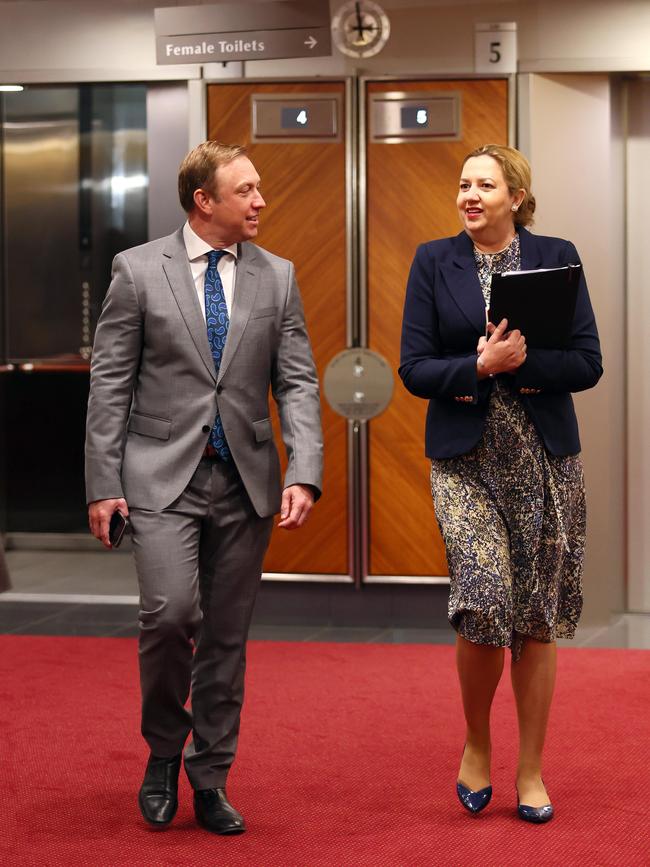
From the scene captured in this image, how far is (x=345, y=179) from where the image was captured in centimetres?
588

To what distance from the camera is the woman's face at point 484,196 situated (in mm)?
3189

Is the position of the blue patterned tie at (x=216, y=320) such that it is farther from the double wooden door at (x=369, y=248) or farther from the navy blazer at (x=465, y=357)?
the double wooden door at (x=369, y=248)

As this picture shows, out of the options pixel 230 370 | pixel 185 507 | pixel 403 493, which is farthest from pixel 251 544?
pixel 403 493

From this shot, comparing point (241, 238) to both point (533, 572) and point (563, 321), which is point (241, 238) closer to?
point (563, 321)

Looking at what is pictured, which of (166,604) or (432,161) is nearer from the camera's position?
(166,604)

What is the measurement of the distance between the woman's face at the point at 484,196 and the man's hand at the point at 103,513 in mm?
1172

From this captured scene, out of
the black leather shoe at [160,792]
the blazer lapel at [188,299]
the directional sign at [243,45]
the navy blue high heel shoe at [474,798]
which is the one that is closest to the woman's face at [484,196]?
the blazer lapel at [188,299]

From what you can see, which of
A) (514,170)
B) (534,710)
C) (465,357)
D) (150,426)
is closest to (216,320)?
(150,426)

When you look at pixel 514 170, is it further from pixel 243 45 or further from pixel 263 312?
pixel 243 45

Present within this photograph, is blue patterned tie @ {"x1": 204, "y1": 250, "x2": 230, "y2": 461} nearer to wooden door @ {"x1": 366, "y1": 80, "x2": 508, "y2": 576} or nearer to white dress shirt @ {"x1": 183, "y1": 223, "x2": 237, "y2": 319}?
white dress shirt @ {"x1": 183, "y1": 223, "x2": 237, "y2": 319}

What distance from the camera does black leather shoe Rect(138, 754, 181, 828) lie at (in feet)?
10.4

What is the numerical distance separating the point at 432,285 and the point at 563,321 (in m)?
0.38

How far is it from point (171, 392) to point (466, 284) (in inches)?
33.2

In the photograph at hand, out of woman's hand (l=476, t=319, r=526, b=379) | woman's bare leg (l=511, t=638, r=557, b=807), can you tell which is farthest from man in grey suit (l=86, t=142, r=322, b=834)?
woman's bare leg (l=511, t=638, r=557, b=807)
